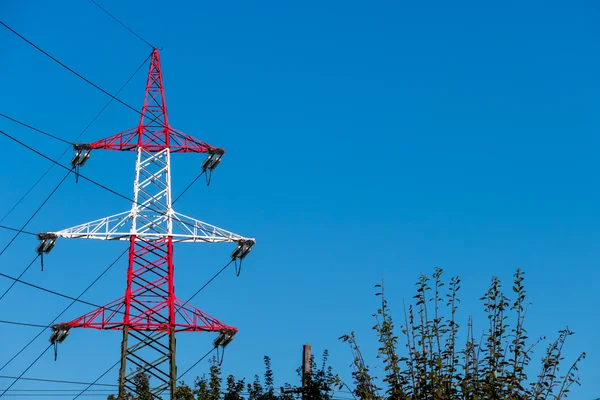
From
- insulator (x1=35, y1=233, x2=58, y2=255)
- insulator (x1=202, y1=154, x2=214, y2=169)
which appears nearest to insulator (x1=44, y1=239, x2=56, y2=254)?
insulator (x1=35, y1=233, x2=58, y2=255)

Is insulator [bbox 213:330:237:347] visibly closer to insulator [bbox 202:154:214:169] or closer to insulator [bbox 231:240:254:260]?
insulator [bbox 231:240:254:260]

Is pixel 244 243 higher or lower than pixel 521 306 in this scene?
higher

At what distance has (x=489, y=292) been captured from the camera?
20.3 metres

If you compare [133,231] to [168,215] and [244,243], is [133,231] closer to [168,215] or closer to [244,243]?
[168,215]

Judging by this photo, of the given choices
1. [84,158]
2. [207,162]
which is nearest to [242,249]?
[207,162]

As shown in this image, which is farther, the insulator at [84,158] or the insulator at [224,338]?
the insulator at [84,158]

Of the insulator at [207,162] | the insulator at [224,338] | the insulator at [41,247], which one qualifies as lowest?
the insulator at [224,338]

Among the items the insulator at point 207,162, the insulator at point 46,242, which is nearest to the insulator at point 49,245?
the insulator at point 46,242

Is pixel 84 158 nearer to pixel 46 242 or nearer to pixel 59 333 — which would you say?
pixel 46 242

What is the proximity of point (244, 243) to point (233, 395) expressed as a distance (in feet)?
74.1

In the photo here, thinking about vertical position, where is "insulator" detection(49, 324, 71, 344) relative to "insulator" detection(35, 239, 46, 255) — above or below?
below

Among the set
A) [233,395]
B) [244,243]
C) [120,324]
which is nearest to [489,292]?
[233,395]

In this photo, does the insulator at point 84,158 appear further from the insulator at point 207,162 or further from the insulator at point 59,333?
the insulator at point 59,333

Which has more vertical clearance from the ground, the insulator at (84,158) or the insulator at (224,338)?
the insulator at (84,158)
